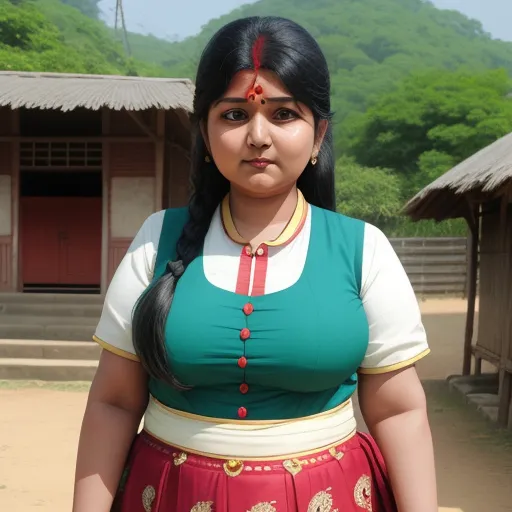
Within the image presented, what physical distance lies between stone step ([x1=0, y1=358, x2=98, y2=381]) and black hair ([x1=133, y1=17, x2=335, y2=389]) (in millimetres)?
6687

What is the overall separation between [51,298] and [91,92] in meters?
2.76

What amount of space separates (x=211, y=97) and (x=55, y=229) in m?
11.4

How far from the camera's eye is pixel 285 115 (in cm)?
138

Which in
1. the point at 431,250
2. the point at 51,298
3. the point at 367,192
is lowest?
the point at 431,250

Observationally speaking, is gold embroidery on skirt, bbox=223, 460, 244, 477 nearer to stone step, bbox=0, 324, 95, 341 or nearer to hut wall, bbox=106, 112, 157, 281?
stone step, bbox=0, 324, 95, 341

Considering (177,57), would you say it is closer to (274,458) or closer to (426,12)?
(426,12)

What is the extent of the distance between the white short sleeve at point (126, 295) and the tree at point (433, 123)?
25.1 m

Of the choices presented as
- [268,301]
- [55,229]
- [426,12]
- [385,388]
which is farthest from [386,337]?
[426,12]

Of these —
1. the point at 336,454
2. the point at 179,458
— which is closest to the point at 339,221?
the point at 336,454

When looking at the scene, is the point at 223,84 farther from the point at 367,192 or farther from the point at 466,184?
the point at 367,192

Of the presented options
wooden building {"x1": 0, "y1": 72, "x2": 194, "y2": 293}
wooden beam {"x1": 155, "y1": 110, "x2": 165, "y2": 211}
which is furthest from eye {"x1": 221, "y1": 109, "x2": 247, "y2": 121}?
wooden beam {"x1": 155, "y1": 110, "x2": 165, "y2": 211}

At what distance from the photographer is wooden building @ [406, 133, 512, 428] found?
6438 mm

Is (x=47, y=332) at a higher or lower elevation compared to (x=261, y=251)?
lower

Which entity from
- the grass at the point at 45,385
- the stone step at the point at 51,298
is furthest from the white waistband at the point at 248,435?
the stone step at the point at 51,298
